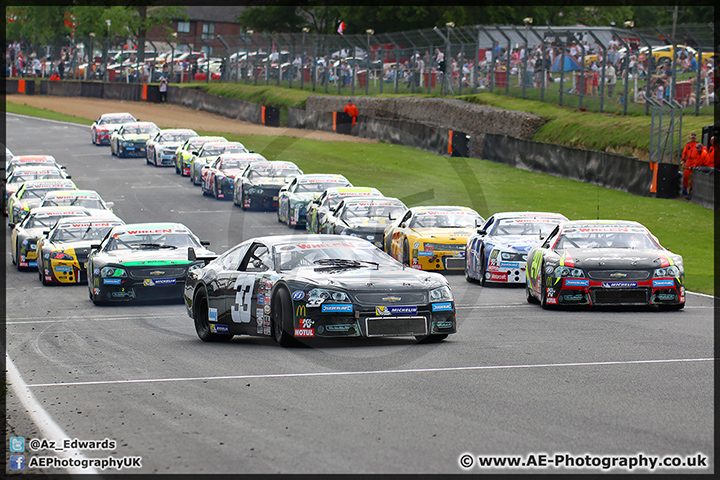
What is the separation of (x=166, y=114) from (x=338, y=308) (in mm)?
52660

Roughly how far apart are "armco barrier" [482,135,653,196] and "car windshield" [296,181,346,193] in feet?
28.0

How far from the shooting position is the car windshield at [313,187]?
29.6 metres

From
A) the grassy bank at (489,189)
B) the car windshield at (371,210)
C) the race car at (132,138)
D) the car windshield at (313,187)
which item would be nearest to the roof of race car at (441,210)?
the car windshield at (371,210)

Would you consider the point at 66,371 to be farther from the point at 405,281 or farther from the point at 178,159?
the point at 178,159

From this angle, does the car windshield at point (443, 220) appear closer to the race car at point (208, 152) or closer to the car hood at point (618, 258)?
the car hood at point (618, 258)

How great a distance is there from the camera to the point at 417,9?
67875mm

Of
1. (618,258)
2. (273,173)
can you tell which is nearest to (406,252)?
(618,258)

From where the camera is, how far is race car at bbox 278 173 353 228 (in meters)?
29.1

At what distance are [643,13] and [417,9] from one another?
40043 millimetres

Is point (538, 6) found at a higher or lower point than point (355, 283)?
higher

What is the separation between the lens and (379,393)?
27.5ft

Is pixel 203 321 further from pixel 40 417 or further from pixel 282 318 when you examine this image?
pixel 40 417

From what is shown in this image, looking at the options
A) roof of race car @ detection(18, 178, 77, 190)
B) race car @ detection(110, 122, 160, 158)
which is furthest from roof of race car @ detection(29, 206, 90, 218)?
race car @ detection(110, 122, 160, 158)
